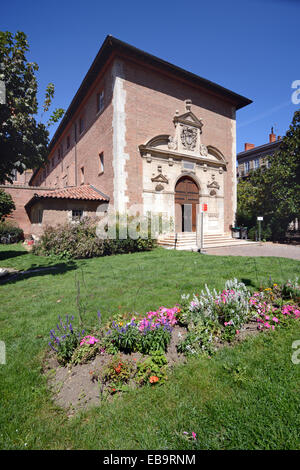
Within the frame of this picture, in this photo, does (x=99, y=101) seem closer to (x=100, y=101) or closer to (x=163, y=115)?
(x=100, y=101)

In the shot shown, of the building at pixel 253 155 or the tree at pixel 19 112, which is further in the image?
the building at pixel 253 155

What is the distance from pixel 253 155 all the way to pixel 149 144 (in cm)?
3121

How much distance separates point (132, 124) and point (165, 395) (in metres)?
14.7

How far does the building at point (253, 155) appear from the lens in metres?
35.5

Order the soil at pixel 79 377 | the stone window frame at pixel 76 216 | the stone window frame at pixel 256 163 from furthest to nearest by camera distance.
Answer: the stone window frame at pixel 256 163 < the stone window frame at pixel 76 216 < the soil at pixel 79 377

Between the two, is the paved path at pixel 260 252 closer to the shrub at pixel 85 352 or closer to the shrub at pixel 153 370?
the shrub at pixel 153 370

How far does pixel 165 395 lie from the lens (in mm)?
2098

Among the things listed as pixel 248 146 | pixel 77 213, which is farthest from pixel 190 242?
pixel 248 146

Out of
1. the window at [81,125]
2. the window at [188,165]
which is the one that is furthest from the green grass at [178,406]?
the window at [81,125]

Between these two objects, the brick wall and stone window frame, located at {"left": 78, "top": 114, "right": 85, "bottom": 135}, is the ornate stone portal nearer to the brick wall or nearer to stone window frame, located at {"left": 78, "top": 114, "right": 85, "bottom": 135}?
the brick wall

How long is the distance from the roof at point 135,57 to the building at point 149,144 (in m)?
0.06

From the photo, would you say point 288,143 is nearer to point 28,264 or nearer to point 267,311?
point 267,311

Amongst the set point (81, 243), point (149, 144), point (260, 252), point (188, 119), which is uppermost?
point (188, 119)

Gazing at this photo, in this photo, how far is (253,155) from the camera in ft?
126
